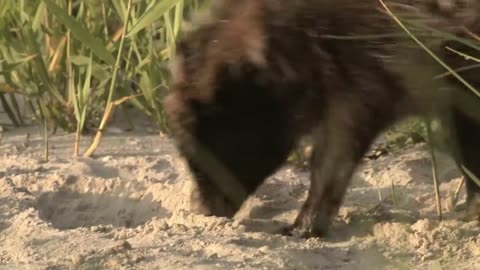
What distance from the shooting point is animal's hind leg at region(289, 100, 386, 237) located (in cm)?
324

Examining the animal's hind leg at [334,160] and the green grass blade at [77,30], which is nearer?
the animal's hind leg at [334,160]

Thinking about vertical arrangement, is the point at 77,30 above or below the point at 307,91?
above

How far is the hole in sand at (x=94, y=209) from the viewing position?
142 inches

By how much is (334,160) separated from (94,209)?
78 cm

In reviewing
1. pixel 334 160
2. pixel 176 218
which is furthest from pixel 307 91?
pixel 176 218

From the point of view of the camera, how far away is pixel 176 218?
3.40 m

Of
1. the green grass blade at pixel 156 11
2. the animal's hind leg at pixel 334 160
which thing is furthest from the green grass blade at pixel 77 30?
the animal's hind leg at pixel 334 160

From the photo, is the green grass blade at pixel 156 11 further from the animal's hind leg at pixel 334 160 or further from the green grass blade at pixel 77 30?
→ the animal's hind leg at pixel 334 160

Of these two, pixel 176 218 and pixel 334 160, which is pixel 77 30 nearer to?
pixel 176 218

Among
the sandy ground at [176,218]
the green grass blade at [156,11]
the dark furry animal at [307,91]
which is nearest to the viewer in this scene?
the sandy ground at [176,218]

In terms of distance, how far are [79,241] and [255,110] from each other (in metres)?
0.73

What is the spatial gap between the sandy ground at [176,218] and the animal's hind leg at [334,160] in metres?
0.07

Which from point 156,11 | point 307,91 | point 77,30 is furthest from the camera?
point 77,30

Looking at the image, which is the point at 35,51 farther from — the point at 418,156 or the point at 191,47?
the point at 418,156
